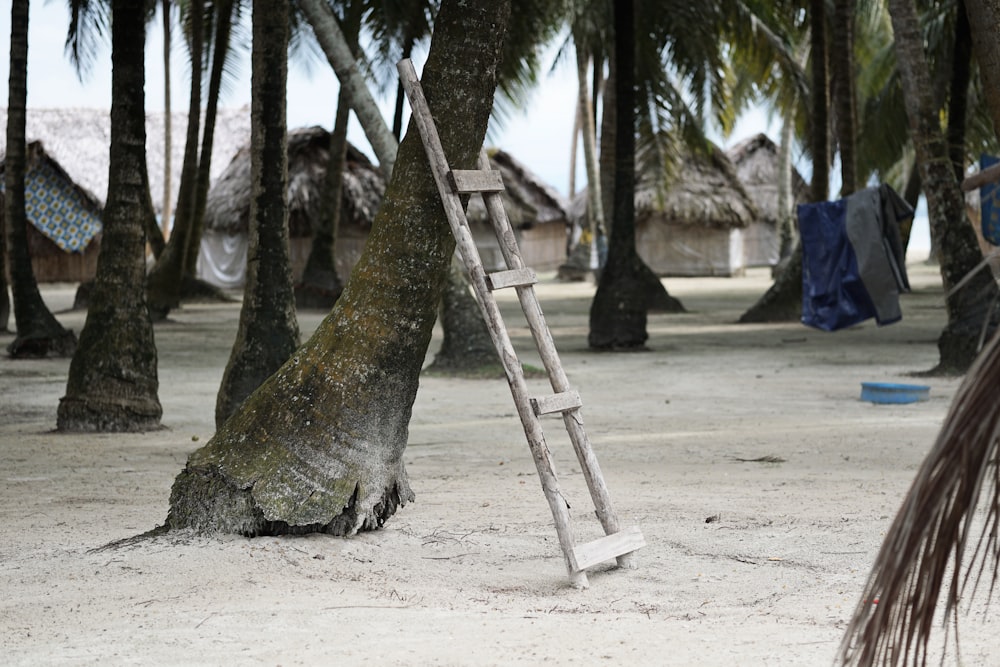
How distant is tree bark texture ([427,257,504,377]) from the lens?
35.4ft

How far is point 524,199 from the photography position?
3269 centimetres

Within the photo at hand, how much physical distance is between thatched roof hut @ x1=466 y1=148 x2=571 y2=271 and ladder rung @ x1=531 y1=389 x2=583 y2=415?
81.9 feet

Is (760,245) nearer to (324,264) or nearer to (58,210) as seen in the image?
(58,210)

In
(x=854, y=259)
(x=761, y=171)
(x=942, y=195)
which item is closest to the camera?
(x=942, y=195)

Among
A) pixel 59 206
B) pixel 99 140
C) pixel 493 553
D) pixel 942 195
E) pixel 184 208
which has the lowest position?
pixel 493 553

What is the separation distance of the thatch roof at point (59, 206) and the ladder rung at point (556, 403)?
26.2 m

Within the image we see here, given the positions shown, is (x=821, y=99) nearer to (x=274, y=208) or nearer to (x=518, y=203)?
(x=274, y=208)

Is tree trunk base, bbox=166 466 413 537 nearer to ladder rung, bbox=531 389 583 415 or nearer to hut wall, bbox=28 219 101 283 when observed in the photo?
ladder rung, bbox=531 389 583 415

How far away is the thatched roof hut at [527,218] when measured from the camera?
31469mm

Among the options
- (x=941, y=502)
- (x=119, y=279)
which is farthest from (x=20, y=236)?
(x=941, y=502)

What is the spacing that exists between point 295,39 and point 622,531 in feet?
59.6

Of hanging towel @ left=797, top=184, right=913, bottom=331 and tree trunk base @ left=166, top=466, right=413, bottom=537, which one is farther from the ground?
hanging towel @ left=797, top=184, right=913, bottom=331

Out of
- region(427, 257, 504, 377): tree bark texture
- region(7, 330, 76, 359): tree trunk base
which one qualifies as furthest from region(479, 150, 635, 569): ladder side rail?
region(7, 330, 76, 359): tree trunk base

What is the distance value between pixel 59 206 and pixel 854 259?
72.8 ft
